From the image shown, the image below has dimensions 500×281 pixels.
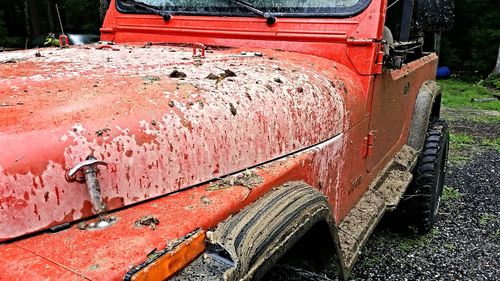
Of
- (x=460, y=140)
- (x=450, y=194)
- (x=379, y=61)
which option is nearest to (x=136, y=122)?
(x=379, y=61)

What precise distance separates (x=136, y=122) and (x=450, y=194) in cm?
433

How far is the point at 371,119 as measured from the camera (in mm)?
2701

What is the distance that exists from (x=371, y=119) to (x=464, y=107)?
869cm

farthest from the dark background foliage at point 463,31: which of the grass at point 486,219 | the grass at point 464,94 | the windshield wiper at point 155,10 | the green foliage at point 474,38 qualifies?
the windshield wiper at point 155,10

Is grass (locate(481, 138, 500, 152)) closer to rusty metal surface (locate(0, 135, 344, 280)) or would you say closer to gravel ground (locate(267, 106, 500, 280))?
gravel ground (locate(267, 106, 500, 280))

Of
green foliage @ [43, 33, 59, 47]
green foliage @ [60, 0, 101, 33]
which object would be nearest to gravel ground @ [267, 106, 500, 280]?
green foliage @ [43, 33, 59, 47]

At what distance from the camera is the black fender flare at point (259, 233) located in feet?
4.15

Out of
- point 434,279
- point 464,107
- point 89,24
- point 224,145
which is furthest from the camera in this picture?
point 89,24

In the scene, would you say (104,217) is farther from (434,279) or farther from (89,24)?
(89,24)

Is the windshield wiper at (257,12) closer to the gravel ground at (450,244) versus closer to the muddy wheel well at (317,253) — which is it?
the muddy wheel well at (317,253)

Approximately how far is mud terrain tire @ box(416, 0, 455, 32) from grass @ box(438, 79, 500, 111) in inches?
306

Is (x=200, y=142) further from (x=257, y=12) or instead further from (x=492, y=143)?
(x=492, y=143)

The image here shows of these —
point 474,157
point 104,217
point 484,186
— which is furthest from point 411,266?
point 474,157

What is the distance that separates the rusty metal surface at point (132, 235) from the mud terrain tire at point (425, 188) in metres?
2.30
